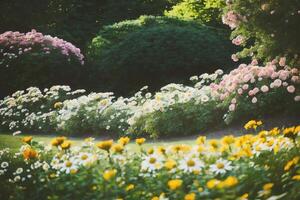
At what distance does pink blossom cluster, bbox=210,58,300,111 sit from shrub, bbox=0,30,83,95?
271 inches

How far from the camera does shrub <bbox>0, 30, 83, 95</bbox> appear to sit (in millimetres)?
14047

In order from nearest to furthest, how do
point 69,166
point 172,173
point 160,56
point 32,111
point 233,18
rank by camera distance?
point 172,173 → point 69,166 → point 233,18 → point 32,111 → point 160,56

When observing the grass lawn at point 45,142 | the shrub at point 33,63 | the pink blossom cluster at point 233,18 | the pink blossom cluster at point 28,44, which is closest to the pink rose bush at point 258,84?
the pink blossom cluster at point 233,18

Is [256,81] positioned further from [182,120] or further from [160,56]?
[160,56]

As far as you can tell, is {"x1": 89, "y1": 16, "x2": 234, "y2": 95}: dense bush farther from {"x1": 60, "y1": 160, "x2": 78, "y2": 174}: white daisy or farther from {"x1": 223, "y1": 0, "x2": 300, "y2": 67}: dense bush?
{"x1": 60, "y1": 160, "x2": 78, "y2": 174}: white daisy

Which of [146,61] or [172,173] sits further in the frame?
[146,61]

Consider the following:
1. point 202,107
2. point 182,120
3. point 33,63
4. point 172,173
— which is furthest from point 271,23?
point 33,63

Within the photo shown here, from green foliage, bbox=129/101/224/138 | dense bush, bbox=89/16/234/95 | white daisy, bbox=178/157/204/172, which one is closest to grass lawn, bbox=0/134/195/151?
green foliage, bbox=129/101/224/138

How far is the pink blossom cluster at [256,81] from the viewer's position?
783 centimetres

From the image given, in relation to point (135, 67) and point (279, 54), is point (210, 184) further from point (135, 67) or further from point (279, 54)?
point (135, 67)

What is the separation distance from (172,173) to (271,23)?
4.60m

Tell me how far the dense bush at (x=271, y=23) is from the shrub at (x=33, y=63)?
7.33 metres

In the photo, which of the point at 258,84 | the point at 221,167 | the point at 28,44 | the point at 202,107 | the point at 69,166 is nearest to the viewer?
the point at 221,167

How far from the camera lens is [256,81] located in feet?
27.7
